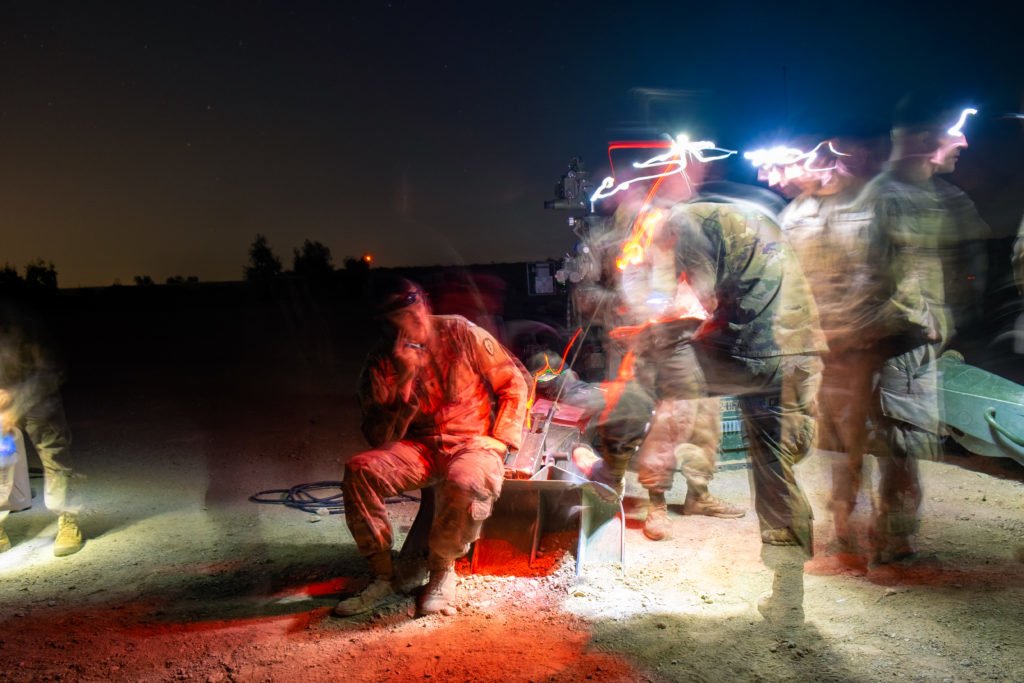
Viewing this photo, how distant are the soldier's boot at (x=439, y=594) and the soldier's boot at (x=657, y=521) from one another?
1.68 metres

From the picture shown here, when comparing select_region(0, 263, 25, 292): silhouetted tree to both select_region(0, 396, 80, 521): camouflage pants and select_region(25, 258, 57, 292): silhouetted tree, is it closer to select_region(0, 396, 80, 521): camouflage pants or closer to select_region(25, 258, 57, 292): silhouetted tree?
select_region(25, 258, 57, 292): silhouetted tree

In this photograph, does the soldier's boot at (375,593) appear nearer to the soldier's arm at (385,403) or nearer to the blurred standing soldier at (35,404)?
the soldier's arm at (385,403)

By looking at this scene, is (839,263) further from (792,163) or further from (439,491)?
(439,491)

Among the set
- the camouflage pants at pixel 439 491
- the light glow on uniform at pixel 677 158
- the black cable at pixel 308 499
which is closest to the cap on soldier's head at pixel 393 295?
the camouflage pants at pixel 439 491

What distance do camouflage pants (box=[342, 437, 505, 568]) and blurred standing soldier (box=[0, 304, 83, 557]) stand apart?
2928 millimetres

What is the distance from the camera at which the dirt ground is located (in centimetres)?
330

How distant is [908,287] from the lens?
13.7 ft

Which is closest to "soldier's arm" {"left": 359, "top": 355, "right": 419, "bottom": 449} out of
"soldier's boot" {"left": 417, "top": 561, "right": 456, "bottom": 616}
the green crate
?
"soldier's boot" {"left": 417, "top": 561, "right": 456, "bottom": 616}

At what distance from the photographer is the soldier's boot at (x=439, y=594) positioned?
12.8 ft

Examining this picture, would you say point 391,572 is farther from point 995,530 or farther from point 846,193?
point 995,530

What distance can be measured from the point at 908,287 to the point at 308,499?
17.6 ft

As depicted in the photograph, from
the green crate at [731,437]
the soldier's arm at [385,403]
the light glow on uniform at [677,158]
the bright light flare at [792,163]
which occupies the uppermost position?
the light glow on uniform at [677,158]

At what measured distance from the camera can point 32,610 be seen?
4215 mm

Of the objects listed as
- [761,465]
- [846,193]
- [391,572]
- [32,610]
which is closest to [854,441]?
[761,465]
